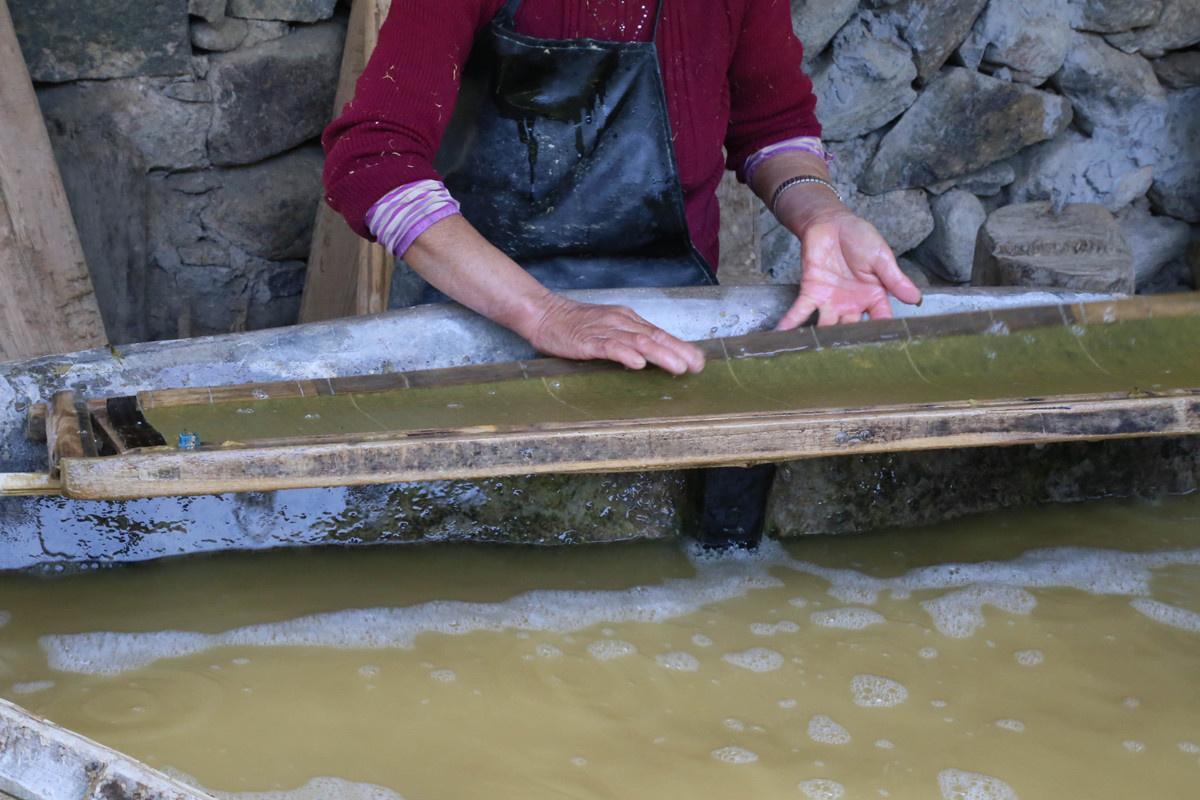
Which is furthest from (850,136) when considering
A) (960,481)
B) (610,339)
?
(610,339)

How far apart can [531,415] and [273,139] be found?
5.36ft

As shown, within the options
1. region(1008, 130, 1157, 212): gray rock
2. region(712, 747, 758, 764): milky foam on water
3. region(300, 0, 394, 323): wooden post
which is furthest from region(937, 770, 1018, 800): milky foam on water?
region(1008, 130, 1157, 212): gray rock

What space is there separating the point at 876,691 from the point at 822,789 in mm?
254

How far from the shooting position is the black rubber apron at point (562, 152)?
6.23ft

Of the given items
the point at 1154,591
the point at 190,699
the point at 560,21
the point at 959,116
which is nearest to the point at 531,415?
the point at 190,699

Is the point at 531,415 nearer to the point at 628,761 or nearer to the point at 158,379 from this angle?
the point at 628,761

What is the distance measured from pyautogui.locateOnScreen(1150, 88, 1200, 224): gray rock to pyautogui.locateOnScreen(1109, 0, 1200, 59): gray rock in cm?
17

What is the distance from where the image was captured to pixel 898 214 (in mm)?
3469

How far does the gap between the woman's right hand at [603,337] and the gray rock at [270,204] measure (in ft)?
4.74

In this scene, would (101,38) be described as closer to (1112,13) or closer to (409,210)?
(409,210)

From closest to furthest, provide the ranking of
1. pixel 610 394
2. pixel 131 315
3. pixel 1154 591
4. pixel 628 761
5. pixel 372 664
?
pixel 628 761 < pixel 372 664 < pixel 610 394 < pixel 1154 591 < pixel 131 315

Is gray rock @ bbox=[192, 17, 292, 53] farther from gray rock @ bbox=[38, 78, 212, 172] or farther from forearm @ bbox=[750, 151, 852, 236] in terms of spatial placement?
forearm @ bbox=[750, 151, 852, 236]

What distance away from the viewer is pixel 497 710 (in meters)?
1.49

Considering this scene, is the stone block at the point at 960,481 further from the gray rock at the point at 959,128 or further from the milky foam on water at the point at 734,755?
the gray rock at the point at 959,128
